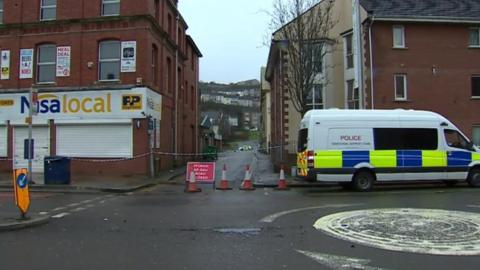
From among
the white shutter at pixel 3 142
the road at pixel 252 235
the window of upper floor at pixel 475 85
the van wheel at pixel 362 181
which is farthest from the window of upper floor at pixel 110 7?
the window of upper floor at pixel 475 85

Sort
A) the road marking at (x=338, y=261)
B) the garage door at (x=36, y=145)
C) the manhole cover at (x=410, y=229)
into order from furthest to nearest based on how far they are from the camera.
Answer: the garage door at (x=36, y=145) → the manhole cover at (x=410, y=229) → the road marking at (x=338, y=261)

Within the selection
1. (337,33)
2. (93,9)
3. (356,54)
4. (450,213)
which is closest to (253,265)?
(450,213)

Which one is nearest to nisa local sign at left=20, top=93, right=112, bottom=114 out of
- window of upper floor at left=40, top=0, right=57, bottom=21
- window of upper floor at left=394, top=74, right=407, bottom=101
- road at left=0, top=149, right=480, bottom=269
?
window of upper floor at left=40, top=0, right=57, bottom=21

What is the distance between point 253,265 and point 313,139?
1108 cm

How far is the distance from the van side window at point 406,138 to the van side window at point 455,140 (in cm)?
53

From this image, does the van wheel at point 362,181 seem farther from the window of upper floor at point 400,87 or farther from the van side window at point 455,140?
the window of upper floor at point 400,87

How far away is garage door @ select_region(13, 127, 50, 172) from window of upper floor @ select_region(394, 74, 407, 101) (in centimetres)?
1779

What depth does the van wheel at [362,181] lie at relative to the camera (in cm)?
1784

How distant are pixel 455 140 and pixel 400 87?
362 inches

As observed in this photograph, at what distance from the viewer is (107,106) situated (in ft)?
80.1

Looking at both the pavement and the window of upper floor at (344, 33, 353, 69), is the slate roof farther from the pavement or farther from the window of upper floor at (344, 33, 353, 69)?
the pavement

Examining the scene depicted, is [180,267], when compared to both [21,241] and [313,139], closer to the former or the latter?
[21,241]

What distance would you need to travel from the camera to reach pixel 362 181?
58.7 feet

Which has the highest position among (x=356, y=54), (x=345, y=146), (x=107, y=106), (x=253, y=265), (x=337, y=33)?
(x=337, y=33)
